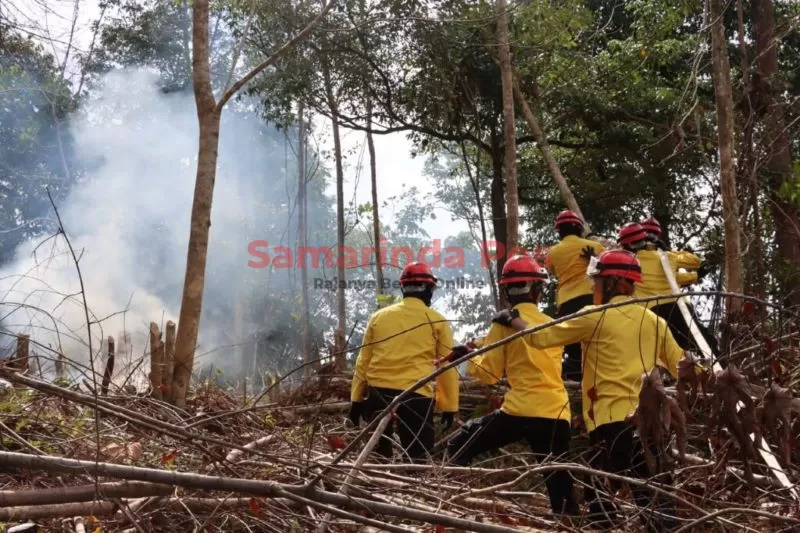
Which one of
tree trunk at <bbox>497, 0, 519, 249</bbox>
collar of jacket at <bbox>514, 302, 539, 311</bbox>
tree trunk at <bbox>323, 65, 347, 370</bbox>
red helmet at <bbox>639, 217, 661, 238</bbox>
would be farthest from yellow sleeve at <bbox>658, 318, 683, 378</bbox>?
tree trunk at <bbox>323, 65, 347, 370</bbox>

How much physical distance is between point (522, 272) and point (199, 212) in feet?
10.7

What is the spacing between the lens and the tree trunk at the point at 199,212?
7410mm

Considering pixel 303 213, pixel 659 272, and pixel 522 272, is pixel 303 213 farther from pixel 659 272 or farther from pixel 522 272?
pixel 522 272

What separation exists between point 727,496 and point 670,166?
11.1 meters

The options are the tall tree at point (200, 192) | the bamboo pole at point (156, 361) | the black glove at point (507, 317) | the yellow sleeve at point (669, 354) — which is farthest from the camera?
the tall tree at point (200, 192)

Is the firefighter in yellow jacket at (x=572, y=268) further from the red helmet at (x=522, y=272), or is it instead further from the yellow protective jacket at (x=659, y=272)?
the red helmet at (x=522, y=272)

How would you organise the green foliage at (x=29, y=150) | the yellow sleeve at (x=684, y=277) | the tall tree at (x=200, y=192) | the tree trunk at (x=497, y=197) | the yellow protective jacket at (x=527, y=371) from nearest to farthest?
the yellow protective jacket at (x=527, y=371), the tall tree at (x=200, y=192), the yellow sleeve at (x=684, y=277), the tree trunk at (x=497, y=197), the green foliage at (x=29, y=150)

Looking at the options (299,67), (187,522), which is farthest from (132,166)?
(187,522)

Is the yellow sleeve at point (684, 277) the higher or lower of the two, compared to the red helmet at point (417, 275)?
lower

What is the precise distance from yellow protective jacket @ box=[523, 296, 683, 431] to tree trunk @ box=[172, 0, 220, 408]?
11.9 feet

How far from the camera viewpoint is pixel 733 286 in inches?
306

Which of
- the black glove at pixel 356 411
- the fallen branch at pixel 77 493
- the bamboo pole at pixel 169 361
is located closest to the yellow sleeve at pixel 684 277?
the black glove at pixel 356 411

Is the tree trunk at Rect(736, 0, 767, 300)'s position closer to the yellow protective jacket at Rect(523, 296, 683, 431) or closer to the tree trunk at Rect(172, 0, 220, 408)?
the yellow protective jacket at Rect(523, 296, 683, 431)

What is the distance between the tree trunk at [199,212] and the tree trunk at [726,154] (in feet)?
15.2
